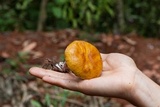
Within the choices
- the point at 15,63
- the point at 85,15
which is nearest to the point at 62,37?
the point at 85,15

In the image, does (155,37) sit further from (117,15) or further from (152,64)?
(152,64)

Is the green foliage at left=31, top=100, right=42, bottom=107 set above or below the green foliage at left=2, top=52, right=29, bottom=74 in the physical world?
below

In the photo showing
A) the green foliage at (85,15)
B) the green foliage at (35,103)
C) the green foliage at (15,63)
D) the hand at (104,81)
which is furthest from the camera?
the green foliage at (85,15)

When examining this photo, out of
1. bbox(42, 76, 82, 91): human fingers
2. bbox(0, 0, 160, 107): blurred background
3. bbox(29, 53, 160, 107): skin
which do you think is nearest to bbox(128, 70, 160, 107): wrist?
bbox(29, 53, 160, 107): skin

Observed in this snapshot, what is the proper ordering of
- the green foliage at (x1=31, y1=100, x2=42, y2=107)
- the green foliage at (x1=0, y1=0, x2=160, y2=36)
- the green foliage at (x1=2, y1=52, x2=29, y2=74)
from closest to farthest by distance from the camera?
the green foliage at (x1=31, y1=100, x2=42, y2=107) < the green foliage at (x1=2, y1=52, x2=29, y2=74) < the green foliage at (x1=0, y1=0, x2=160, y2=36)

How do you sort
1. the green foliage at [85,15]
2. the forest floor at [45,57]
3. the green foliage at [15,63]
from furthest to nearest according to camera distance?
the green foliage at [85,15], the green foliage at [15,63], the forest floor at [45,57]

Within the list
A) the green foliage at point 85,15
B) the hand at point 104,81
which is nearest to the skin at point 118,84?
the hand at point 104,81

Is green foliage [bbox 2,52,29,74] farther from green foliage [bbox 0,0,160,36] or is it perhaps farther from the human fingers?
the human fingers

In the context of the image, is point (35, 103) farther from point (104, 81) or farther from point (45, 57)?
point (104, 81)

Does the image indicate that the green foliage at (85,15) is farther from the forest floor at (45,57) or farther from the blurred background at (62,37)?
the forest floor at (45,57)
